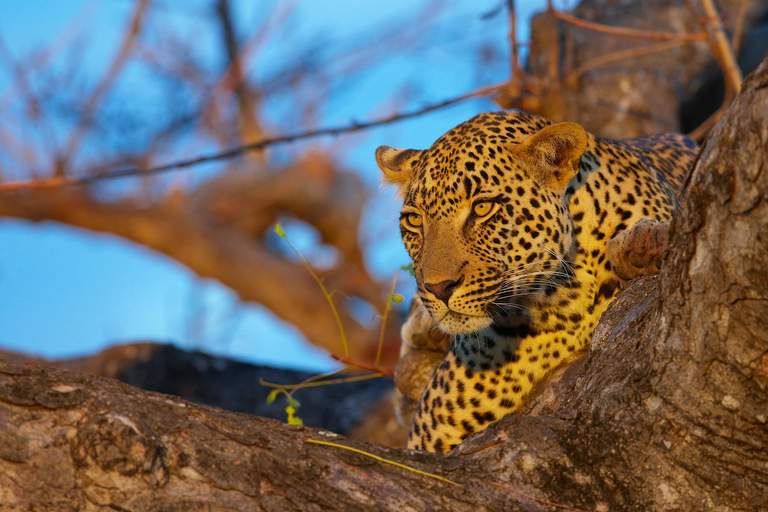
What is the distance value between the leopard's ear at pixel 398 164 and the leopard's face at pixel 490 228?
44 cm

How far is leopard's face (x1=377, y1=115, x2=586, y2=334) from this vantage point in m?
4.12

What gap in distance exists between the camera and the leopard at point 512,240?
416 cm

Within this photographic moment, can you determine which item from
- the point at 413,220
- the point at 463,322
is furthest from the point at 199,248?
the point at 463,322

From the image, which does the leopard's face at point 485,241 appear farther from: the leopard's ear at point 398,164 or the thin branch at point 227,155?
the thin branch at point 227,155

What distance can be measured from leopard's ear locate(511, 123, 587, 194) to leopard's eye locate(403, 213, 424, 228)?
1.92 feet

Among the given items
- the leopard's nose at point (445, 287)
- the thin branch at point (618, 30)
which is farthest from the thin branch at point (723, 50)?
the leopard's nose at point (445, 287)

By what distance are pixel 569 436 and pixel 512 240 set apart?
1168mm

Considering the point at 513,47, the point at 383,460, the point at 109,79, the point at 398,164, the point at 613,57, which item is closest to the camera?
the point at 383,460

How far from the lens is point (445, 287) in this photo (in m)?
4.08

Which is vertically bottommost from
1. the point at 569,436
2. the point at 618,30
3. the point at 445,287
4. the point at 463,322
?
the point at 569,436

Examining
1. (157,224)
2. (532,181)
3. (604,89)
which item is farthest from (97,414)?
(157,224)

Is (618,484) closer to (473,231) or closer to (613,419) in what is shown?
(613,419)

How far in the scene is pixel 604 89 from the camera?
915 cm

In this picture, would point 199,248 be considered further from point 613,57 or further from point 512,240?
point 512,240
